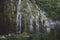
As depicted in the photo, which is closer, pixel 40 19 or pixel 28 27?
pixel 28 27

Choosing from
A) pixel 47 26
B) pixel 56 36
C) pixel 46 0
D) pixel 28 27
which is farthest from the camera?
pixel 46 0

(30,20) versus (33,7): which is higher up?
(33,7)

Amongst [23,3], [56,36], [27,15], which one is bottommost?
[56,36]

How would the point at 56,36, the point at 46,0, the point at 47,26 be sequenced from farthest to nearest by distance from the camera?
the point at 46,0 < the point at 47,26 < the point at 56,36

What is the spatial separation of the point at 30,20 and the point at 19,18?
42 centimetres

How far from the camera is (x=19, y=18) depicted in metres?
7.47

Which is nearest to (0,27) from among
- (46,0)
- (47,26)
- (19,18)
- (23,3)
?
(19,18)

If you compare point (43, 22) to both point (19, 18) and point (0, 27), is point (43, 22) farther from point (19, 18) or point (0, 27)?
point (0, 27)

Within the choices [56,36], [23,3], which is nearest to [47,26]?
[23,3]

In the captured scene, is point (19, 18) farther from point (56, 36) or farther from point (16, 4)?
point (56, 36)

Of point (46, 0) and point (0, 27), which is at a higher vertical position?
point (46, 0)

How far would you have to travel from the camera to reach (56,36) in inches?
191

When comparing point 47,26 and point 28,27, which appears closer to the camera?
point 28,27

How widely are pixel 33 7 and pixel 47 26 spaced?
944 mm
